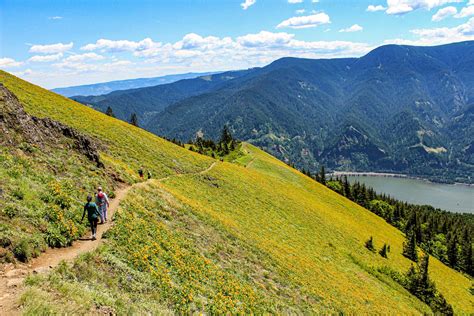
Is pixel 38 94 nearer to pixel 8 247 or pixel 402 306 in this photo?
pixel 8 247

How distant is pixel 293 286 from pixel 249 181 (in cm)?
3503

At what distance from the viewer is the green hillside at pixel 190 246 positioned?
45.0 ft

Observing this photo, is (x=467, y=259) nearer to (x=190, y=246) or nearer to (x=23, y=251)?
(x=190, y=246)

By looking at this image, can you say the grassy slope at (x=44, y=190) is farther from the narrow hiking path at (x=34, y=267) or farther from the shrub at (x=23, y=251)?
the narrow hiking path at (x=34, y=267)

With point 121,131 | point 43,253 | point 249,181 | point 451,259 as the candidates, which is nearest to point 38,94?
point 121,131

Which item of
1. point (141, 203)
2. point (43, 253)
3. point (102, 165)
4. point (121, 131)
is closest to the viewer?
point (43, 253)

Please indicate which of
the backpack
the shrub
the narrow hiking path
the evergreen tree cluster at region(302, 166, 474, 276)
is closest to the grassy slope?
the shrub

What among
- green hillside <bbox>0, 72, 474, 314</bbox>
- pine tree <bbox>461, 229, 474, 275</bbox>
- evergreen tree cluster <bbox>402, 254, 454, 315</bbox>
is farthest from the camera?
pine tree <bbox>461, 229, 474, 275</bbox>

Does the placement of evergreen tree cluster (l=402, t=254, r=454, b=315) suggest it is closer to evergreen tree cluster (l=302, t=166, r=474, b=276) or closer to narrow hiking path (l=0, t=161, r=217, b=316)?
evergreen tree cluster (l=302, t=166, r=474, b=276)

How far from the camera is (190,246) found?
22484 mm

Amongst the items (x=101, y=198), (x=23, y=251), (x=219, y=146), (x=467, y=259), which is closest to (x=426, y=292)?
(x=101, y=198)

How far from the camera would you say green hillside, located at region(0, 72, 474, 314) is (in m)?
13.7

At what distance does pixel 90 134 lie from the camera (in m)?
45.9

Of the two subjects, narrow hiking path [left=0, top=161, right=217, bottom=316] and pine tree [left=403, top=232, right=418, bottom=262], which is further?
pine tree [left=403, top=232, right=418, bottom=262]
